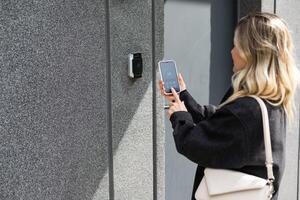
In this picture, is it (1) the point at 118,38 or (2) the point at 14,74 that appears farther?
(1) the point at 118,38

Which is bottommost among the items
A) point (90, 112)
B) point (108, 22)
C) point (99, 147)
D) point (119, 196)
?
point (119, 196)

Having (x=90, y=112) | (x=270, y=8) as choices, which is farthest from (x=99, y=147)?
(x=270, y=8)

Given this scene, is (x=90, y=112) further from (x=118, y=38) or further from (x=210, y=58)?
(x=210, y=58)

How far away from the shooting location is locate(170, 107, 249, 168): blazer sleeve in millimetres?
2312

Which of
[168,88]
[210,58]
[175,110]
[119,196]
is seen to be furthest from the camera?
[210,58]

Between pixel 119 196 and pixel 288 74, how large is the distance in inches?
66.7

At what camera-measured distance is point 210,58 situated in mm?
4527

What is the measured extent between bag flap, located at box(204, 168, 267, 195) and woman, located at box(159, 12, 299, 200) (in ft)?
0.11

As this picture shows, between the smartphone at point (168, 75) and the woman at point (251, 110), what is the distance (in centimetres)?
50

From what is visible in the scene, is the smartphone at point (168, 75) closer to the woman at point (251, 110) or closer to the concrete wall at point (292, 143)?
the woman at point (251, 110)

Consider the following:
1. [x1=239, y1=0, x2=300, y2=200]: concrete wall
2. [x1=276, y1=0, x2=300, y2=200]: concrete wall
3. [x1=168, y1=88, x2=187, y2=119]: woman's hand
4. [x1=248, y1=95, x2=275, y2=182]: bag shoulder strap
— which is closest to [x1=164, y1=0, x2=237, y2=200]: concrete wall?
[x1=239, y1=0, x2=300, y2=200]: concrete wall

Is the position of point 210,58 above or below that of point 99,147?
above

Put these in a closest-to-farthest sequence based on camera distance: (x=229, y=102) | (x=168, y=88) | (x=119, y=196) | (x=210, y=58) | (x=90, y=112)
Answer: (x=229, y=102) < (x=168, y=88) < (x=90, y=112) < (x=119, y=196) < (x=210, y=58)

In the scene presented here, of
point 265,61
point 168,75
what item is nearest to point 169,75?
point 168,75
